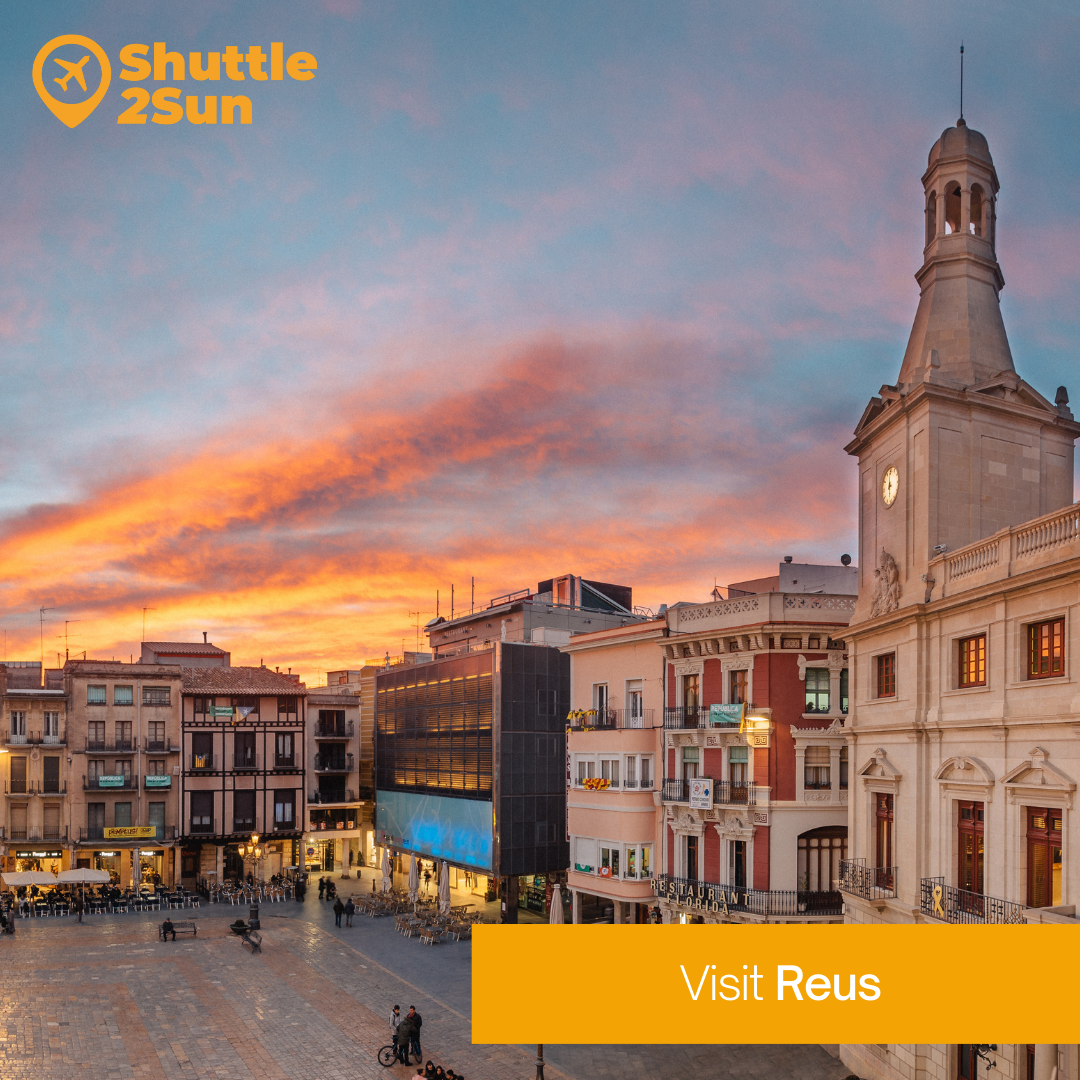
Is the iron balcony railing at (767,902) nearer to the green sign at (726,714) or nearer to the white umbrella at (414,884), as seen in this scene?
the green sign at (726,714)

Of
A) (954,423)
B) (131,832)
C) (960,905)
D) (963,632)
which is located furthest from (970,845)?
(131,832)

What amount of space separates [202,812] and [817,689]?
45533 millimetres

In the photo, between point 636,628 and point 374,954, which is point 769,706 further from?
point 374,954

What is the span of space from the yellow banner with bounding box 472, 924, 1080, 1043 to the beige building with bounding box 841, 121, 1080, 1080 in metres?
5.05

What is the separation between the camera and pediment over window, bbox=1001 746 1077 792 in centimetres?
2139

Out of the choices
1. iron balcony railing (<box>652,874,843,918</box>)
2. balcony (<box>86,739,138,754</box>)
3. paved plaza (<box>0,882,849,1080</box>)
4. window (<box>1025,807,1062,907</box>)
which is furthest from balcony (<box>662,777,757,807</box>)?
balcony (<box>86,739,138,754</box>)

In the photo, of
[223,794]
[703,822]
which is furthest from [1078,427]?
[223,794]

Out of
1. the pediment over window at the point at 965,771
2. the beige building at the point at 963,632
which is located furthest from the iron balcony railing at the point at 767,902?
the pediment over window at the point at 965,771

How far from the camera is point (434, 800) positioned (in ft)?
200

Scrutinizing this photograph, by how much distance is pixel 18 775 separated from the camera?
65000 millimetres

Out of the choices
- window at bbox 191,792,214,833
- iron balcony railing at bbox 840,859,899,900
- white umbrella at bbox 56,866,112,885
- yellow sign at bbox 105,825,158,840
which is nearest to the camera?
iron balcony railing at bbox 840,859,899,900

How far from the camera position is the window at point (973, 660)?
25.3 m

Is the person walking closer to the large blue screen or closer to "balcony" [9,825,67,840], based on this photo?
the large blue screen

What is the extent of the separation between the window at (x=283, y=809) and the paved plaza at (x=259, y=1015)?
1901 cm
